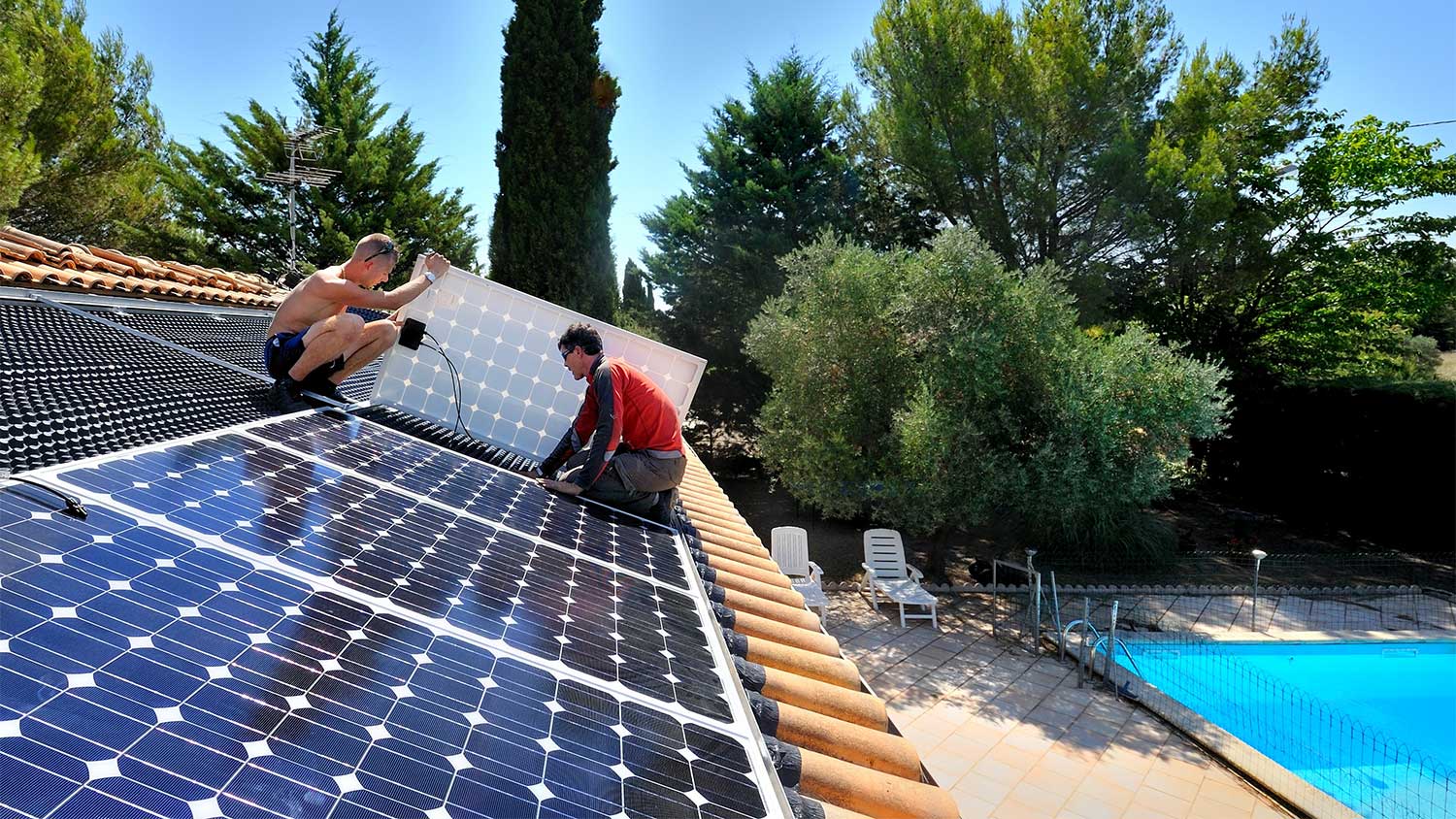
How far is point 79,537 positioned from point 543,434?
473 centimetres

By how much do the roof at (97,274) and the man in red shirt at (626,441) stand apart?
483cm

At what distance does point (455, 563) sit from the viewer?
3094mm

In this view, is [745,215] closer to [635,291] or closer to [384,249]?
[635,291]

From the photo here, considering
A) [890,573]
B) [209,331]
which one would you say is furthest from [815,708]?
[890,573]

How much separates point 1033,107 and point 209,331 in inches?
809

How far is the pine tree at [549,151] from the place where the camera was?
23047mm

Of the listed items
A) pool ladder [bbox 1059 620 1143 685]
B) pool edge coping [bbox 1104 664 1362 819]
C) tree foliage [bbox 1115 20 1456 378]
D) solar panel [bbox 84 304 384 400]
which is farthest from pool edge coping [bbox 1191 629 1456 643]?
solar panel [bbox 84 304 384 400]

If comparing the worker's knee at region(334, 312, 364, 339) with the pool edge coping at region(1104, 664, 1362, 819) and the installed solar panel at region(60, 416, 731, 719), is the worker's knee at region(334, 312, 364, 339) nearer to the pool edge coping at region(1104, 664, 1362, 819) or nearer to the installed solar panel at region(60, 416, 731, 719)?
the installed solar panel at region(60, 416, 731, 719)

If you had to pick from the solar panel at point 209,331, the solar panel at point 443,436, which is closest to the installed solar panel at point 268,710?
the solar panel at point 443,436

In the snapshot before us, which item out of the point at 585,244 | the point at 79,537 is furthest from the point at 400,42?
the point at 79,537

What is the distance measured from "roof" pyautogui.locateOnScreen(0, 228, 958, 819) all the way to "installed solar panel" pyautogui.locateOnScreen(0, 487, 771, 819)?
0.63 meters

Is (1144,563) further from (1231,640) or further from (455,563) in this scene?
(455,563)

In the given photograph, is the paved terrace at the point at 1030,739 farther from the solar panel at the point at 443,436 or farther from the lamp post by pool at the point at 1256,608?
the lamp post by pool at the point at 1256,608

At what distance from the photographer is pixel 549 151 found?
76.2 ft
